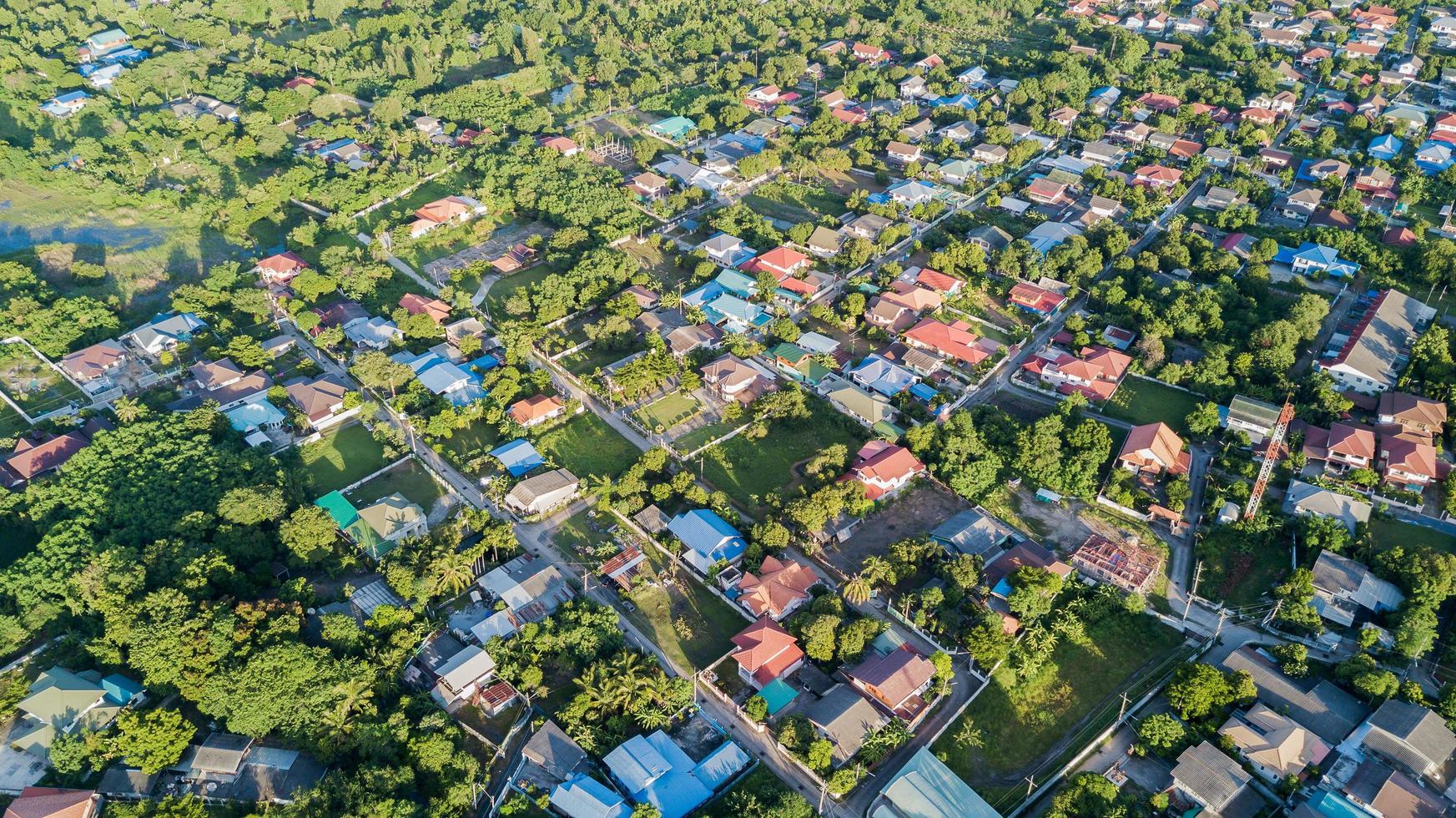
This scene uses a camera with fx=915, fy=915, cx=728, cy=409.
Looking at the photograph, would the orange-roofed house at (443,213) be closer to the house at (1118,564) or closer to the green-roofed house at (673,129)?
the green-roofed house at (673,129)

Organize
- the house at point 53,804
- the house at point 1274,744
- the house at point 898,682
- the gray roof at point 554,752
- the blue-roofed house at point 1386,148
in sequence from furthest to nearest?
the blue-roofed house at point 1386,148, the house at point 898,682, the gray roof at point 554,752, the house at point 1274,744, the house at point 53,804

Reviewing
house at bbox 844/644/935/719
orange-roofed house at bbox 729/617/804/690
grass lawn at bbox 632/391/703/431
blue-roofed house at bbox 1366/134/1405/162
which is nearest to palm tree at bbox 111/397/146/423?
grass lawn at bbox 632/391/703/431

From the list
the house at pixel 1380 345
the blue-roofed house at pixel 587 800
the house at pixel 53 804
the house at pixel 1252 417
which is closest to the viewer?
the house at pixel 53 804

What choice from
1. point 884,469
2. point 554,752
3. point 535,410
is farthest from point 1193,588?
point 535,410

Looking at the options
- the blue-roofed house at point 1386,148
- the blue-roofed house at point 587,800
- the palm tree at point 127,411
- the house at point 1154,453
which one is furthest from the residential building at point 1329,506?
the palm tree at point 127,411

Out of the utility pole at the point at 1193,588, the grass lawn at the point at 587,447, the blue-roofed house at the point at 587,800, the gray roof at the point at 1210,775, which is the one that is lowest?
the utility pole at the point at 1193,588

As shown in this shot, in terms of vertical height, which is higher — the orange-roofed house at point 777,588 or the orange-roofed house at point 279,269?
the orange-roofed house at point 279,269

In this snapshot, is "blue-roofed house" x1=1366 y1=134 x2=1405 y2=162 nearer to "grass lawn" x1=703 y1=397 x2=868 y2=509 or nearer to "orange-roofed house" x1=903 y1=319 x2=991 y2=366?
"orange-roofed house" x1=903 y1=319 x2=991 y2=366
